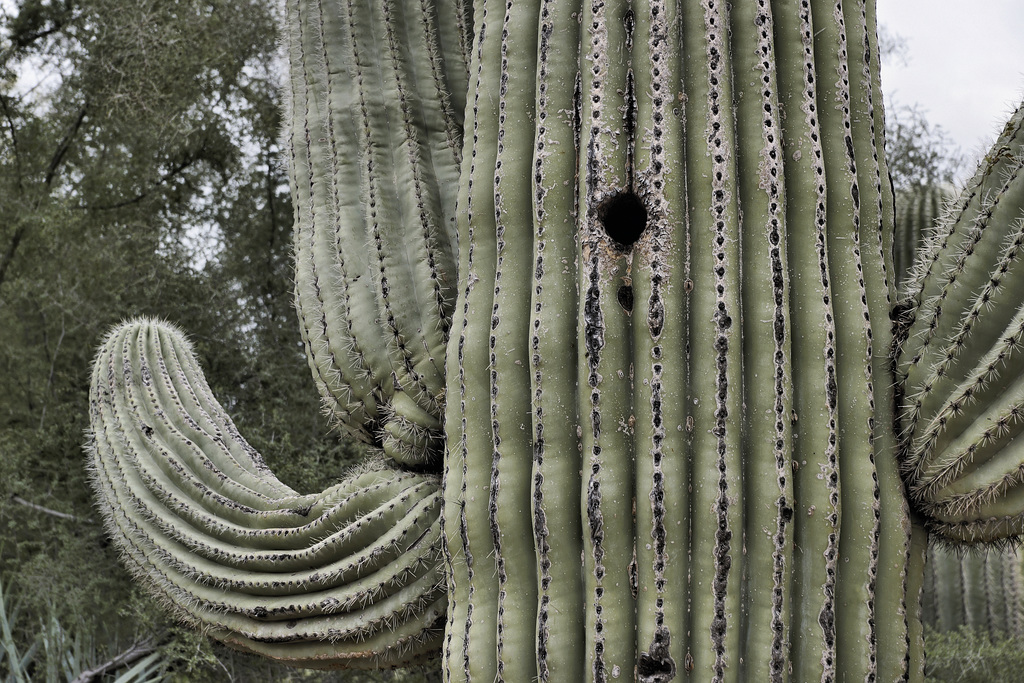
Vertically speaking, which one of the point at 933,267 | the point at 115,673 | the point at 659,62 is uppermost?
the point at 659,62

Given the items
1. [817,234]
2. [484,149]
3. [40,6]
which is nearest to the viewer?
[817,234]

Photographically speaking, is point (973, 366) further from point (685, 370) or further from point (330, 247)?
point (330, 247)

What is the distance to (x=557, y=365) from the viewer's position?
5.33 feet

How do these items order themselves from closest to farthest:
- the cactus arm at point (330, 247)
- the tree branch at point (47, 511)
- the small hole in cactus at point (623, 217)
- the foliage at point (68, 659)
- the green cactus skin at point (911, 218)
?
the small hole in cactus at point (623, 217) < the cactus arm at point (330, 247) < the foliage at point (68, 659) < the green cactus skin at point (911, 218) < the tree branch at point (47, 511)

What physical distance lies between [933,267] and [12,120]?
17.8ft

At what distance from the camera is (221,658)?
412 cm

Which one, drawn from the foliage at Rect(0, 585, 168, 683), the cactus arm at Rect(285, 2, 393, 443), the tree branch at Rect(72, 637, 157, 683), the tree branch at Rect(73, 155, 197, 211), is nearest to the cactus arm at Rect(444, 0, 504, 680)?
the cactus arm at Rect(285, 2, 393, 443)

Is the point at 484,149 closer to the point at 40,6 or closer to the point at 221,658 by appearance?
the point at 221,658

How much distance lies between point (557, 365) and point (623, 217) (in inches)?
12.1

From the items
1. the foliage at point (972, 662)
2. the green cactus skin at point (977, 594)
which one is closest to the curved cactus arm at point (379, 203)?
the foliage at point (972, 662)

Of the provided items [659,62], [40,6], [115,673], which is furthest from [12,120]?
[659,62]

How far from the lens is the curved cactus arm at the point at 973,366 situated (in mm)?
1482

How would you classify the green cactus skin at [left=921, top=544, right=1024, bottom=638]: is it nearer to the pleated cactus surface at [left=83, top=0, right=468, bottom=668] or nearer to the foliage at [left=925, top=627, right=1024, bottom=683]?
→ the foliage at [left=925, top=627, right=1024, bottom=683]

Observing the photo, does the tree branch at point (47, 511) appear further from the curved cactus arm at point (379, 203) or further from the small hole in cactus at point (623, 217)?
the small hole in cactus at point (623, 217)
